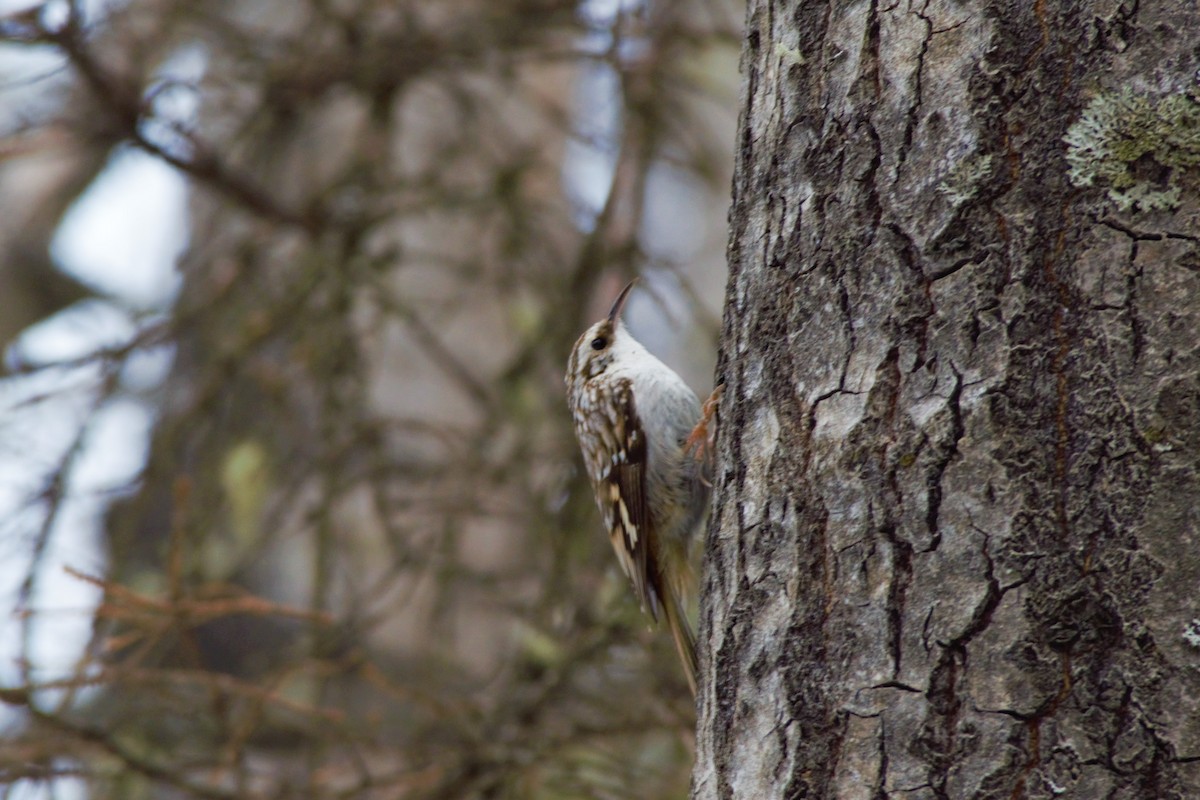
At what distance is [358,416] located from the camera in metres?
3.88

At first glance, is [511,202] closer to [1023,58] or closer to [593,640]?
[593,640]

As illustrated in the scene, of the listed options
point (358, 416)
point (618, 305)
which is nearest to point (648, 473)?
point (618, 305)

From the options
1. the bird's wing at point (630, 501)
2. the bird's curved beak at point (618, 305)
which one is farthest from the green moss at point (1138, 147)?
the bird's curved beak at point (618, 305)

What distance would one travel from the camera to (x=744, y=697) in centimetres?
156

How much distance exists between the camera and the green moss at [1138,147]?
131 centimetres

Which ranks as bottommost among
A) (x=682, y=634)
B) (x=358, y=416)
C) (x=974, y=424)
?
(x=682, y=634)

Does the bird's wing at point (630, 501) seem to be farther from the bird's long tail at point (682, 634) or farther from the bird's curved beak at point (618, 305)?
the bird's curved beak at point (618, 305)

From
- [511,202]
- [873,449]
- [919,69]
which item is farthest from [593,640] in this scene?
[919,69]

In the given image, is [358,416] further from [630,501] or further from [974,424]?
[974,424]

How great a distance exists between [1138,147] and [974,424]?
0.36m

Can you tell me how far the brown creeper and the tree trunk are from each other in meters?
1.38

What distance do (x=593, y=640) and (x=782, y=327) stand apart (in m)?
1.73

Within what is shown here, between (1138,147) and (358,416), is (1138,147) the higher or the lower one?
the lower one

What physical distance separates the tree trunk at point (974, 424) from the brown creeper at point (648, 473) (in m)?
1.38
